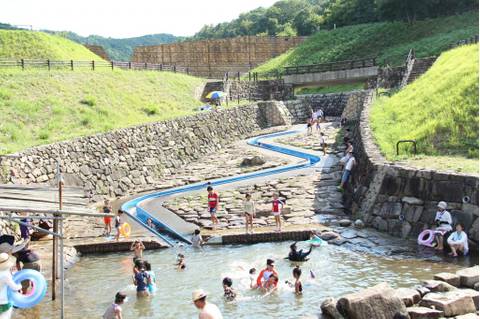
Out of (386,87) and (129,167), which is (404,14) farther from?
(129,167)

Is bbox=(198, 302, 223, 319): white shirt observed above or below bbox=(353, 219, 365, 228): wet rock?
above

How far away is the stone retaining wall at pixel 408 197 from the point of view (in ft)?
53.5

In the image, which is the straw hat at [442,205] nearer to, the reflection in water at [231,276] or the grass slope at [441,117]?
the reflection in water at [231,276]

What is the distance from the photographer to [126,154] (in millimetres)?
31000

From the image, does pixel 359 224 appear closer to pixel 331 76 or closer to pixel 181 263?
pixel 181 263

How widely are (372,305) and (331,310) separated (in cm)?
75

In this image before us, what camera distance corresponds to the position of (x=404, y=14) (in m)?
63.8

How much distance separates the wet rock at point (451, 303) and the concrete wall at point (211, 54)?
2073 inches

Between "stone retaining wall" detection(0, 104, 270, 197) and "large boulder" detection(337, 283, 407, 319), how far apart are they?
15225 millimetres

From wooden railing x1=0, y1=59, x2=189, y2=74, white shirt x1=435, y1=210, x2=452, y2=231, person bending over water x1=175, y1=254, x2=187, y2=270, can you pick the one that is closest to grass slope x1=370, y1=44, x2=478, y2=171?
white shirt x1=435, y1=210, x2=452, y2=231

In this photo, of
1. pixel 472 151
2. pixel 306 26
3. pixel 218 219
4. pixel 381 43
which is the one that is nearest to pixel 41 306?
pixel 218 219

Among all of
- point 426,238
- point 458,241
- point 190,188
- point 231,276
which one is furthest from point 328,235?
point 190,188

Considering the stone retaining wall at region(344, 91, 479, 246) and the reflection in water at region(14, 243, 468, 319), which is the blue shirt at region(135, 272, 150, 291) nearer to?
the reflection in water at region(14, 243, 468, 319)

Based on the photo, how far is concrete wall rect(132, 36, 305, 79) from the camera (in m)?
65.1
